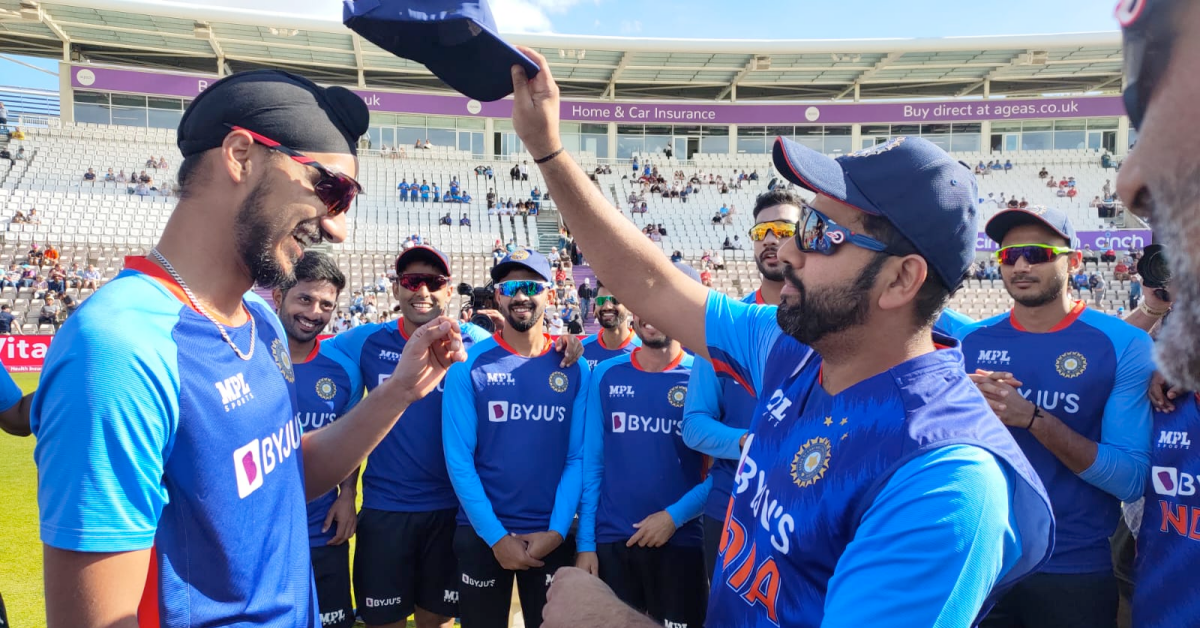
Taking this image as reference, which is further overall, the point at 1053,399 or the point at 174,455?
the point at 1053,399

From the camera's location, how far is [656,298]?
92.5 inches

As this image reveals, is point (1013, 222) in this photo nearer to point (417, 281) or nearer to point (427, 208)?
point (417, 281)

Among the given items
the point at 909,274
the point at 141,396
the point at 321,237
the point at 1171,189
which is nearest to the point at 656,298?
the point at 909,274

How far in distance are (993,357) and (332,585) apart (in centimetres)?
401

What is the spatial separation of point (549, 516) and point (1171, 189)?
3921 mm

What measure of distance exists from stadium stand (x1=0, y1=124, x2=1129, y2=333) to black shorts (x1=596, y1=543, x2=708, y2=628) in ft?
68.6

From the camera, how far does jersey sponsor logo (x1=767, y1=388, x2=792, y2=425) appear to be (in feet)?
6.25

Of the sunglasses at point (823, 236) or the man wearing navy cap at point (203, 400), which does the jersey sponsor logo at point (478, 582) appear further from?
the sunglasses at point (823, 236)

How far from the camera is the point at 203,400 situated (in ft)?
5.74

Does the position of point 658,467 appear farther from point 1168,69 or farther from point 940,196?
point 1168,69

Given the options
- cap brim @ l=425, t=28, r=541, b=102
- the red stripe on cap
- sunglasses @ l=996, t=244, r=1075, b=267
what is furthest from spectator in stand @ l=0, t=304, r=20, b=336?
sunglasses @ l=996, t=244, r=1075, b=267

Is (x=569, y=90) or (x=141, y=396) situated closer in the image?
(x=141, y=396)

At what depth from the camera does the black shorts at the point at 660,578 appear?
4.25 meters

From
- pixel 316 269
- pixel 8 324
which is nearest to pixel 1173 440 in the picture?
pixel 316 269
